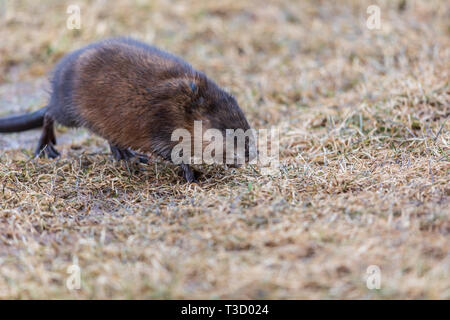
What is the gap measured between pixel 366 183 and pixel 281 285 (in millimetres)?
1641

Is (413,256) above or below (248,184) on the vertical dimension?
below

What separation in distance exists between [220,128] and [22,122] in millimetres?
2657

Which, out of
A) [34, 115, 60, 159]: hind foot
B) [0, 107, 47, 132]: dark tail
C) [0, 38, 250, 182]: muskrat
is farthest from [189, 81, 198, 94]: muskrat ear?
[0, 107, 47, 132]: dark tail

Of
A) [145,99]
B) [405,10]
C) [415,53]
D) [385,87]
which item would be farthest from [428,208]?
[405,10]

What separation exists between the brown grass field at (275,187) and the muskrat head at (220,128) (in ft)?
0.71

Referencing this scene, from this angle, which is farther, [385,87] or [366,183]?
[385,87]

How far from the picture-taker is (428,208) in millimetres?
3643

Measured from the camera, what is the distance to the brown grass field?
3086mm

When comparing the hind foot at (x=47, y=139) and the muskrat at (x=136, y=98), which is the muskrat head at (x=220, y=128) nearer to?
the muskrat at (x=136, y=98)

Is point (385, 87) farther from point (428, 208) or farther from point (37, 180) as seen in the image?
point (37, 180)

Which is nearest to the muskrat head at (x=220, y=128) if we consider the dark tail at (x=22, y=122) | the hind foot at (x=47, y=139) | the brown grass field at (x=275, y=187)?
the brown grass field at (x=275, y=187)

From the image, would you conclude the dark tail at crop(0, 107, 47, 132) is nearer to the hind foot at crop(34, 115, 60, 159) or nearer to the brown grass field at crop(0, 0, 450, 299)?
the hind foot at crop(34, 115, 60, 159)

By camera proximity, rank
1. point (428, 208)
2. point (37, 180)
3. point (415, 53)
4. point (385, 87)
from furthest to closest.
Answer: point (415, 53), point (385, 87), point (37, 180), point (428, 208)

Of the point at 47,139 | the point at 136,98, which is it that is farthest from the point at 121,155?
the point at 47,139
